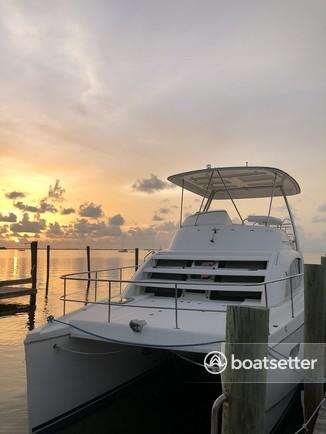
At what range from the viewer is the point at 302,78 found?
11.0 meters

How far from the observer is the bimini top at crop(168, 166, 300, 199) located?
10.1m

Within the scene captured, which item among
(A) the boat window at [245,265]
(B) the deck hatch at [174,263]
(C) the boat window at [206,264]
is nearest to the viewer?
(A) the boat window at [245,265]

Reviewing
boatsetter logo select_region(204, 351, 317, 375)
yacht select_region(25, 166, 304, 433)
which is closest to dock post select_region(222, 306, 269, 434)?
boatsetter logo select_region(204, 351, 317, 375)

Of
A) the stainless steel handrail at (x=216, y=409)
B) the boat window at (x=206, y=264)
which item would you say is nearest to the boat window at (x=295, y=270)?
the boat window at (x=206, y=264)

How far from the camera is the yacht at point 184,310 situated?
19.7 ft

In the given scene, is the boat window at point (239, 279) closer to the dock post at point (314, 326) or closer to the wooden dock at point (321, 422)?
the dock post at point (314, 326)

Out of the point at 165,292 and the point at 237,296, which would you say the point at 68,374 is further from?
the point at 237,296

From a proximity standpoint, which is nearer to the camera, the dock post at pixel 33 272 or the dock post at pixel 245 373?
the dock post at pixel 245 373

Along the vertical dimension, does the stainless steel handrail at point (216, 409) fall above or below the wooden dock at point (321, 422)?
above

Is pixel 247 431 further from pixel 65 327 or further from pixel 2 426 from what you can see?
pixel 2 426

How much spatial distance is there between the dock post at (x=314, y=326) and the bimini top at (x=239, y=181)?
3.16m

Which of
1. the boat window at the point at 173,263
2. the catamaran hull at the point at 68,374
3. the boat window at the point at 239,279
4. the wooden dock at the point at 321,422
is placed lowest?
the wooden dock at the point at 321,422

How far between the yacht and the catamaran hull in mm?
14

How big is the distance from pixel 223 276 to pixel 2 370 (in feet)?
19.6
